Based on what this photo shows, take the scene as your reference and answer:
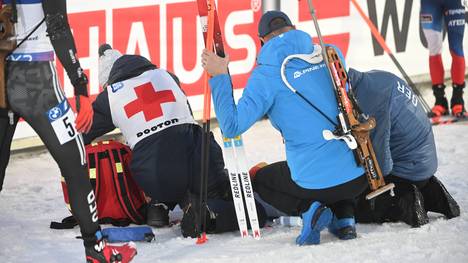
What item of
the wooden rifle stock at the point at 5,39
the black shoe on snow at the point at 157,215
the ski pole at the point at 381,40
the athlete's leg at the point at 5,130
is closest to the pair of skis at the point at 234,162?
the black shoe on snow at the point at 157,215

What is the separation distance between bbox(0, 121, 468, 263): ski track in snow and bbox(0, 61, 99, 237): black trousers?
679 millimetres

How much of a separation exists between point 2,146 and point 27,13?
26.8 inches

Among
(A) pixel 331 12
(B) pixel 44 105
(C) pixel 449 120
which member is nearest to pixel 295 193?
(B) pixel 44 105

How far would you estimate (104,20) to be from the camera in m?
8.82

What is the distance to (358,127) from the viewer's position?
19.4 ft

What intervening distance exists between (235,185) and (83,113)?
4.33 ft

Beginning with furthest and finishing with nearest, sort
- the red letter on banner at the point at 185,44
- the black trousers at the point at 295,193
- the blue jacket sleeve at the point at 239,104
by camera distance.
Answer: the red letter on banner at the point at 185,44 < the black trousers at the point at 295,193 < the blue jacket sleeve at the point at 239,104

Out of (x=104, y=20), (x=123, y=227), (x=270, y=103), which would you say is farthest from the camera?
(x=104, y=20)

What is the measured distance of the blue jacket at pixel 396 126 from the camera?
6180mm

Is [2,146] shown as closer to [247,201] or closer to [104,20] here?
[247,201]

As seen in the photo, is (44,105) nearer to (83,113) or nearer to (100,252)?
(83,113)

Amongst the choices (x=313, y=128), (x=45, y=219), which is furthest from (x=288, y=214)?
(x=45, y=219)

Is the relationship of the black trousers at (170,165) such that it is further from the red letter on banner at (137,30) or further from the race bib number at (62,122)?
the red letter on banner at (137,30)

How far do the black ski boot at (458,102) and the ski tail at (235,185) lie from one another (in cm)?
396
